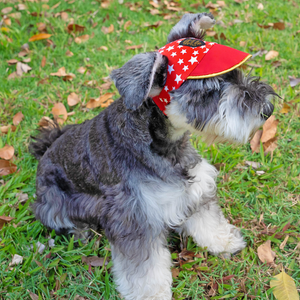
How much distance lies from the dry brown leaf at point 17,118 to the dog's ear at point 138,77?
8.22 feet

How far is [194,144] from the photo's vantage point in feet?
10.4

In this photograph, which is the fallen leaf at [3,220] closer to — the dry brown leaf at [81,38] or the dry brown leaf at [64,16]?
the dry brown leaf at [81,38]

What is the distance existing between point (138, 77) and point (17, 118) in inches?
106

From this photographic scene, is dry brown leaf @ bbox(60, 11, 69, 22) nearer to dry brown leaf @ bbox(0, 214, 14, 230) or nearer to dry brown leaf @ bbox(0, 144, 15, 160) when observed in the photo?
dry brown leaf @ bbox(0, 144, 15, 160)

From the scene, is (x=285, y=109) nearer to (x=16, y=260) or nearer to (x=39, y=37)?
(x=16, y=260)

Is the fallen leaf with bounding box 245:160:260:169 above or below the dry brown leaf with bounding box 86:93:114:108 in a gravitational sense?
below

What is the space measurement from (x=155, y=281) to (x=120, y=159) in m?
0.98

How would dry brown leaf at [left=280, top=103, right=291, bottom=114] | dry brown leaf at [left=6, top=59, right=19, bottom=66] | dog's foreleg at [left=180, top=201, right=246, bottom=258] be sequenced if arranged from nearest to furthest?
dog's foreleg at [left=180, top=201, right=246, bottom=258], dry brown leaf at [left=280, top=103, right=291, bottom=114], dry brown leaf at [left=6, top=59, right=19, bottom=66]

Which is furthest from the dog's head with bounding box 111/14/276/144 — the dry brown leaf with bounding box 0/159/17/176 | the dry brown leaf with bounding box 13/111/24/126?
the dry brown leaf with bounding box 13/111/24/126

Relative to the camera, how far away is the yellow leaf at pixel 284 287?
1987 millimetres

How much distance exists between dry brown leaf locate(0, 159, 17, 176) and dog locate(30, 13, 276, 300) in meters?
0.70

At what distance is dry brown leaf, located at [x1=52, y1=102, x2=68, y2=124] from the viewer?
3658 millimetres

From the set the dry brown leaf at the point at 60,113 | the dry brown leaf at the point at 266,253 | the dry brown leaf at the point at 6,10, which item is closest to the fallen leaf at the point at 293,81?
the dry brown leaf at the point at 266,253

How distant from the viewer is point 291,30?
4.61 m
